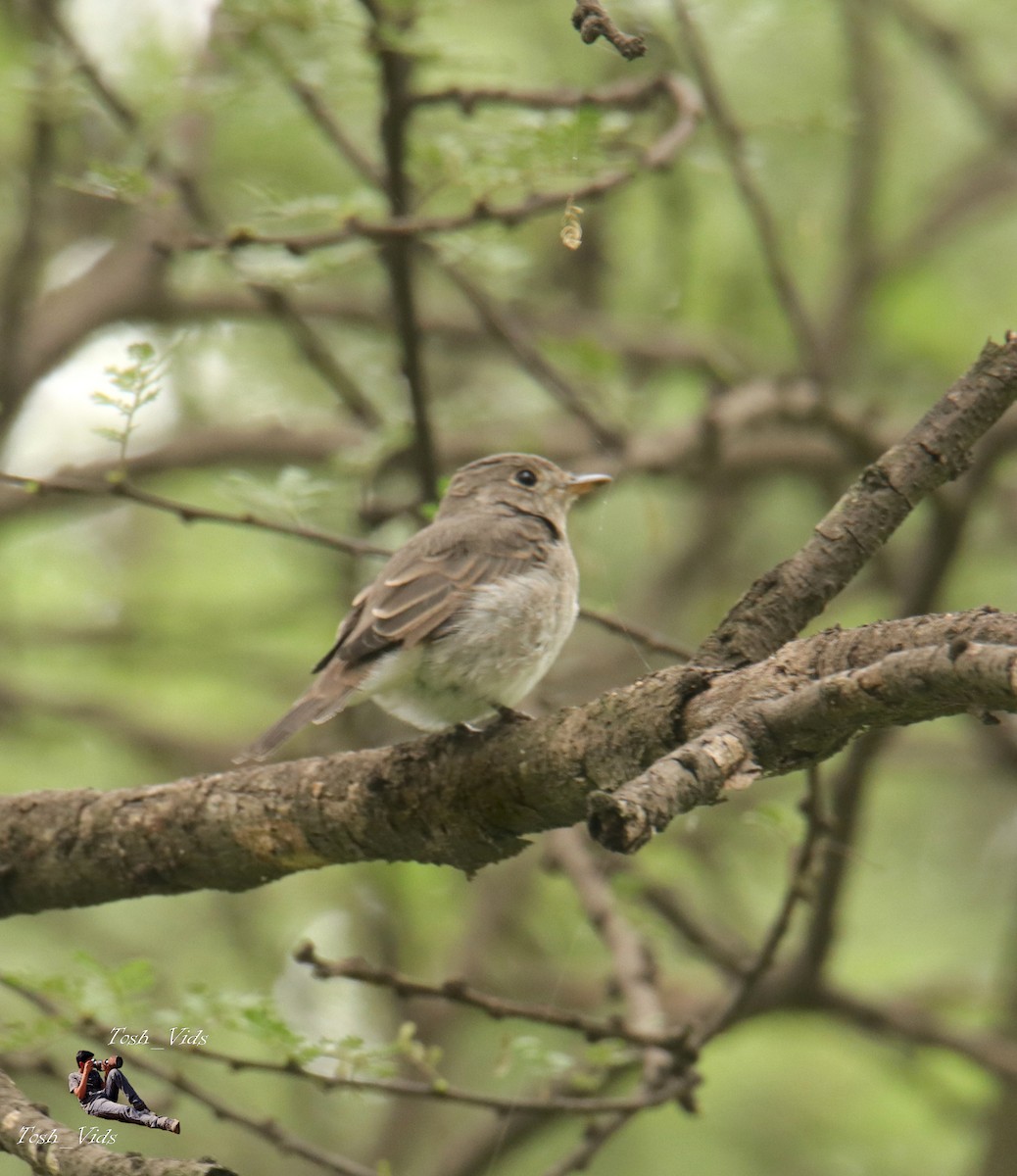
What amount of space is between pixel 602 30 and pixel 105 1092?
245cm

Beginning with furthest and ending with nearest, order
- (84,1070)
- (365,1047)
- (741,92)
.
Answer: (741,92) → (365,1047) → (84,1070)

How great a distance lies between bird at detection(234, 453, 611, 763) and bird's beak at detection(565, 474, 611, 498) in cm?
55

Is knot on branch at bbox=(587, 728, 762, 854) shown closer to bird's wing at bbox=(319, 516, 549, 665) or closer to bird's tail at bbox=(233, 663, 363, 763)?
bird's tail at bbox=(233, 663, 363, 763)

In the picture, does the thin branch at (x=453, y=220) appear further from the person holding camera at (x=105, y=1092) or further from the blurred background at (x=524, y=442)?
the person holding camera at (x=105, y=1092)

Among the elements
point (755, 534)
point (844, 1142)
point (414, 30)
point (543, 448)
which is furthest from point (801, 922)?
point (414, 30)

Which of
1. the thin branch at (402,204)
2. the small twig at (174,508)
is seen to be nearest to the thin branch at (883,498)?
the small twig at (174,508)

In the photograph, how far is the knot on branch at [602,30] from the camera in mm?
2262

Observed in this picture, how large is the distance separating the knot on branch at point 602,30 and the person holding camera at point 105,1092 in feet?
6.88

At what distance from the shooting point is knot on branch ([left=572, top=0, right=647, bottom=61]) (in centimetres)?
226

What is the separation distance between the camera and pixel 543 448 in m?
7.28

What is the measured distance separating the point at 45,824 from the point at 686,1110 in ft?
Answer: 6.21

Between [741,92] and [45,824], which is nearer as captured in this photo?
[45,824]

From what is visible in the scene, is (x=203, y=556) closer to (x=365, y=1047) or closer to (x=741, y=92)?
(x=741, y=92)

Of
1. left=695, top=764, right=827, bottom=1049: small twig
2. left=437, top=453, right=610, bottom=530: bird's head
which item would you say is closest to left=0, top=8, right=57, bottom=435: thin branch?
left=437, top=453, right=610, bottom=530: bird's head
